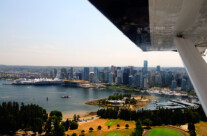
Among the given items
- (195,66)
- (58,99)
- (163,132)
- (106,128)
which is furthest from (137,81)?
(195,66)

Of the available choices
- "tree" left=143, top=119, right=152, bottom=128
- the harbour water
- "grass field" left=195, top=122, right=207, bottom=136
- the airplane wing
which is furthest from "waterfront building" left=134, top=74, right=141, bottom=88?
the airplane wing

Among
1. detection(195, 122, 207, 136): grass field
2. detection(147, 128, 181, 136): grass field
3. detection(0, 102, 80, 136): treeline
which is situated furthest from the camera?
detection(195, 122, 207, 136): grass field

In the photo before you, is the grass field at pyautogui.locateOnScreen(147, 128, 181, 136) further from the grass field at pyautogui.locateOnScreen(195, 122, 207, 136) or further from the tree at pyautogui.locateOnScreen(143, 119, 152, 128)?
the grass field at pyautogui.locateOnScreen(195, 122, 207, 136)

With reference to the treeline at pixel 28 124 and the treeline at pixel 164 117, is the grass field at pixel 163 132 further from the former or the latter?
the treeline at pixel 28 124

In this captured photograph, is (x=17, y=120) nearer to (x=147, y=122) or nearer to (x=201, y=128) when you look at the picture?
(x=147, y=122)

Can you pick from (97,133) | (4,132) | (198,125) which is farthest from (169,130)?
(4,132)

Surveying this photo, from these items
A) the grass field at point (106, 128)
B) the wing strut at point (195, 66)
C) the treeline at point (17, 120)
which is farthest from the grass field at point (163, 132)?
the wing strut at point (195, 66)

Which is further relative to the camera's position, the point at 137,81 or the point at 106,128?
the point at 137,81

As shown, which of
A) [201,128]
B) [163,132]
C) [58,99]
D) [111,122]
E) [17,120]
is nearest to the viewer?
[163,132]
